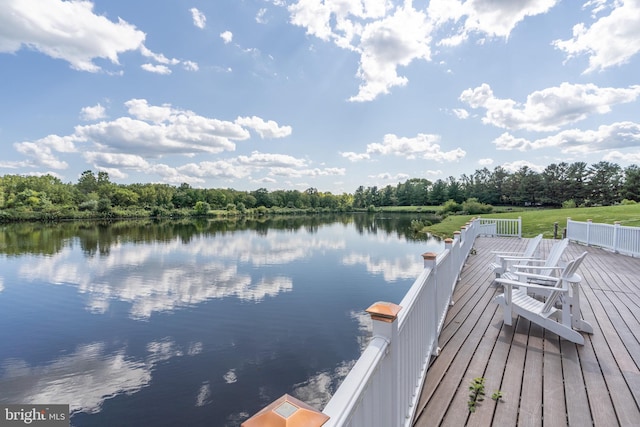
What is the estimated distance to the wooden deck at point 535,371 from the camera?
2.09m

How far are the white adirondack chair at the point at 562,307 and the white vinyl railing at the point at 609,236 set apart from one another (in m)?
7.49

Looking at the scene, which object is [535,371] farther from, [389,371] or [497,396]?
[389,371]

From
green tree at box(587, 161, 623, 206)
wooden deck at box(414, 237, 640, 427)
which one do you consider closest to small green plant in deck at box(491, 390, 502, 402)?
wooden deck at box(414, 237, 640, 427)

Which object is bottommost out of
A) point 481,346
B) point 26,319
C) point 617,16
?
point 26,319

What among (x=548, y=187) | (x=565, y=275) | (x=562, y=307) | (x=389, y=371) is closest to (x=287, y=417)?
(x=389, y=371)

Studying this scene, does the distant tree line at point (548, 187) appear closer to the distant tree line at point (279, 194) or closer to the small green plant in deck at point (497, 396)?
the distant tree line at point (279, 194)

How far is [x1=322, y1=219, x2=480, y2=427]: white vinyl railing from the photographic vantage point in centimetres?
98

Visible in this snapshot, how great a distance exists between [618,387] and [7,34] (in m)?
20.9

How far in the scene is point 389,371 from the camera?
146cm

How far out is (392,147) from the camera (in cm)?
3941

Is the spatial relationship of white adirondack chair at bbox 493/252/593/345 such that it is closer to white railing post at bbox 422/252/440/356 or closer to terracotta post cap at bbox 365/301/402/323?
white railing post at bbox 422/252/440/356

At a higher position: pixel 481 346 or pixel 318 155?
pixel 318 155

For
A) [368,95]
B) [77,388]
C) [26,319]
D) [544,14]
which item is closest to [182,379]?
[77,388]

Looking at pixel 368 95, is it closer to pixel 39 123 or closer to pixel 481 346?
pixel 481 346
